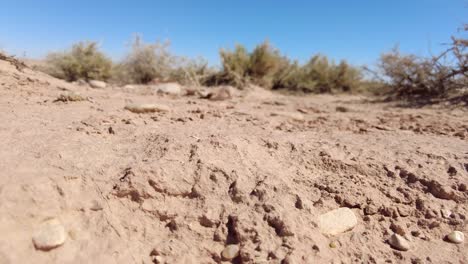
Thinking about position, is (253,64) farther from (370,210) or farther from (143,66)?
(370,210)

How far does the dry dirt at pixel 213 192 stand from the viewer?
139 centimetres

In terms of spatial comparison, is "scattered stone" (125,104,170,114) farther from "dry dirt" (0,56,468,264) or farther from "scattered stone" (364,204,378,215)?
"scattered stone" (364,204,378,215)

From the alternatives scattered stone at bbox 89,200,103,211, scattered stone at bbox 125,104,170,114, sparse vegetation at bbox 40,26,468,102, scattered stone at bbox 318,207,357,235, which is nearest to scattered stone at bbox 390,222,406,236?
scattered stone at bbox 318,207,357,235

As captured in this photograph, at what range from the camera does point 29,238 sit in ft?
4.22

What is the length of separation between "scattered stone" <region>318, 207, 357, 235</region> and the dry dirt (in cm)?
3

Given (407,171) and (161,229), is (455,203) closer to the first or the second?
(407,171)

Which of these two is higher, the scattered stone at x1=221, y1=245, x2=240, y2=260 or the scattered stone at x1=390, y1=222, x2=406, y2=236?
the scattered stone at x1=390, y1=222, x2=406, y2=236

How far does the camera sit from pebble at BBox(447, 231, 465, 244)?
1.59m

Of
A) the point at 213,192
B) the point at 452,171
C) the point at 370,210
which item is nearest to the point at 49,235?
the point at 213,192

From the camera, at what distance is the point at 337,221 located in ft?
5.33

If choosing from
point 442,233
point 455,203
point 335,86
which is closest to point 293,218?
point 442,233

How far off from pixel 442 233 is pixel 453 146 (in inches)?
36.4

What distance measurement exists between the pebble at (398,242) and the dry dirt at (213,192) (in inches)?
0.9

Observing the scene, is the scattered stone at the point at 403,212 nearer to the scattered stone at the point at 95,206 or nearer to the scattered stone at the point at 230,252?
the scattered stone at the point at 230,252
